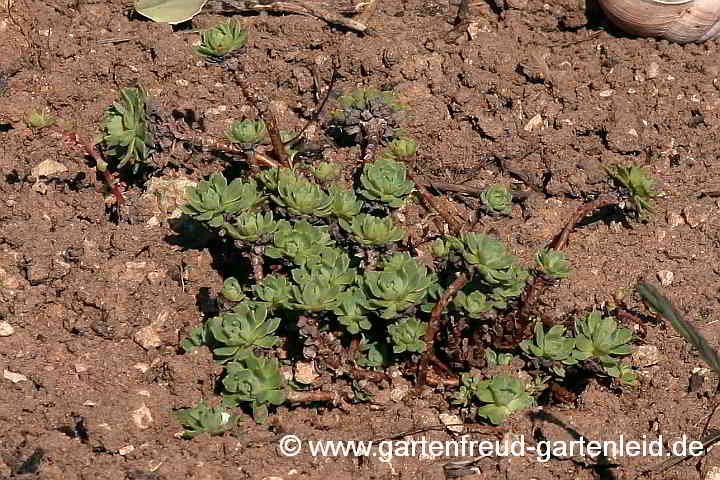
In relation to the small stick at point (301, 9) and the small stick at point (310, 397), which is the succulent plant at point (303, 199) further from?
the small stick at point (301, 9)

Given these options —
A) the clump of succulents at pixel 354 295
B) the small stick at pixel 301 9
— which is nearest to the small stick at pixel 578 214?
the clump of succulents at pixel 354 295

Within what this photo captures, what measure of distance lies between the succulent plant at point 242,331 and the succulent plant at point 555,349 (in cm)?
94

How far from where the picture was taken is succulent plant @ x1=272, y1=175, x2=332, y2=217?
3229 mm

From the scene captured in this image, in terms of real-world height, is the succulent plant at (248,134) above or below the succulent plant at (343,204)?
above

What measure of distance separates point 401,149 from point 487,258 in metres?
0.84

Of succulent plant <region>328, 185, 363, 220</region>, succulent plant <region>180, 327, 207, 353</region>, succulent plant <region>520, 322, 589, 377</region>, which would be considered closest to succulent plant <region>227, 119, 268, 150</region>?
succulent plant <region>328, 185, 363, 220</region>

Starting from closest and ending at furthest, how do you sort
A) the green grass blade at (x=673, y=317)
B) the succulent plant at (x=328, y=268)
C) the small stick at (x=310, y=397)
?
1. the green grass blade at (x=673, y=317)
2. the succulent plant at (x=328, y=268)
3. the small stick at (x=310, y=397)

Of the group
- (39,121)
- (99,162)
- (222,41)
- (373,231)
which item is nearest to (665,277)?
(373,231)

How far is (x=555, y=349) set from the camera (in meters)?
3.17

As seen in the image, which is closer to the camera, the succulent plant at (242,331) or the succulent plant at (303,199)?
the succulent plant at (242,331)

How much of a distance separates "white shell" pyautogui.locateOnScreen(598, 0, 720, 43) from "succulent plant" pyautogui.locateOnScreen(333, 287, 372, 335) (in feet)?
7.19

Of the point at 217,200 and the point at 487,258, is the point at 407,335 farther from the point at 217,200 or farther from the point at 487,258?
the point at 217,200

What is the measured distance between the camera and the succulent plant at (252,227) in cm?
316

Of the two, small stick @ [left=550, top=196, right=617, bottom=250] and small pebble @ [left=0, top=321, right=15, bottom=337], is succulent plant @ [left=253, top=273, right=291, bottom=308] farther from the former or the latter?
small stick @ [left=550, top=196, right=617, bottom=250]
